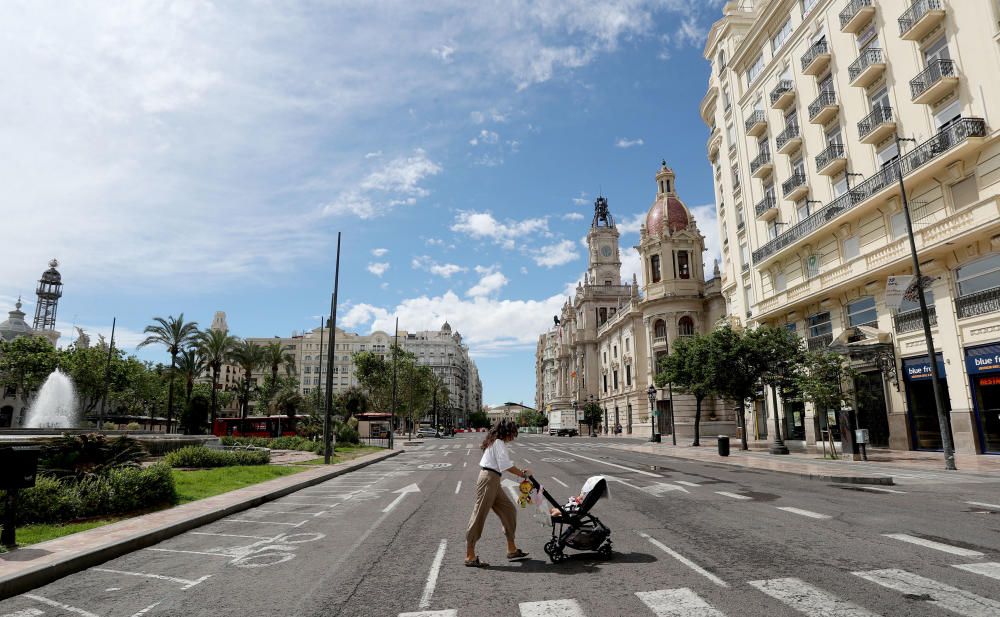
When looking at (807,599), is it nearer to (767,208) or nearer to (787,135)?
(787,135)

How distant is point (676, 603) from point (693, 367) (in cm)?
2863

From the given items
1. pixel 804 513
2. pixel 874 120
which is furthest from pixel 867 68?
pixel 804 513

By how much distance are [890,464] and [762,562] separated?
16142 millimetres

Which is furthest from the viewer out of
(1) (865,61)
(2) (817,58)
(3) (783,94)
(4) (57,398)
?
(4) (57,398)

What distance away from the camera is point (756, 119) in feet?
112

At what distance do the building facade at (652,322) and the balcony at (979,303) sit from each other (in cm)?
2257

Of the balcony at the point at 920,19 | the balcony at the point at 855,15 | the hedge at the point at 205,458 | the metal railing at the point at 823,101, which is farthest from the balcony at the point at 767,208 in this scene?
Result: the hedge at the point at 205,458

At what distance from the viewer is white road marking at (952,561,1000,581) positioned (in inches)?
221

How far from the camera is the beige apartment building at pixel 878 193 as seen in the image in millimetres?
20031

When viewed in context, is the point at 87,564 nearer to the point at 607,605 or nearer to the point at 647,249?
the point at 607,605

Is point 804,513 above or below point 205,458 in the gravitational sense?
below

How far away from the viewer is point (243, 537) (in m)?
8.67

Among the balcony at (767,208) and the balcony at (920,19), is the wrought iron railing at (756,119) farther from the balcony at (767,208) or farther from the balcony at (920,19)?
the balcony at (920,19)

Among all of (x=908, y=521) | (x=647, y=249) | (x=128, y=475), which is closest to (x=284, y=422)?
(x=647, y=249)
